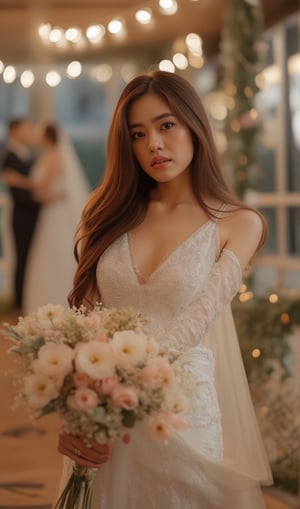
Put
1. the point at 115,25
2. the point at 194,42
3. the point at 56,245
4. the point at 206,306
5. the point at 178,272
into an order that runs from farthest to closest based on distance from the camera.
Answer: the point at 56,245
the point at 194,42
the point at 115,25
the point at 178,272
the point at 206,306

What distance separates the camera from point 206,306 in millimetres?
2117

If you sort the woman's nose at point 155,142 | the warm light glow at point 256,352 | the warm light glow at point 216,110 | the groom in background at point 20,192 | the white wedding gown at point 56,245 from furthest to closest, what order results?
the groom in background at point 20,192, the warm light glow at point 216,110, the white wedding gown at point 56,245, the warm light glow at point 256,352, the woman's nose at point 155,142

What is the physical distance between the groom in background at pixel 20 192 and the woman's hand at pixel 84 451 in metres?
6.93

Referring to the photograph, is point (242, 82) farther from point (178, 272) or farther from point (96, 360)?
point (96, 360)

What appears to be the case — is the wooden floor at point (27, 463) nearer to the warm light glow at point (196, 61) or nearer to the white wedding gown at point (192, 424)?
the white wedding gown at point (192, 424)

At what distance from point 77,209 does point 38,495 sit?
4.85m

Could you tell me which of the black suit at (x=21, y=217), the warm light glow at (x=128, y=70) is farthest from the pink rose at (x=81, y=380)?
the warm light glow at (x=128, y=70)

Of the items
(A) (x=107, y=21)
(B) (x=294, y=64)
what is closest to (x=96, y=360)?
(B) (x=294, y=64)

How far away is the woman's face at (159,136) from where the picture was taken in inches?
87.8

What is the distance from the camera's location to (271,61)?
739 centimetres

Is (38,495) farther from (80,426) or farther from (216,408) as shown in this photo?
(80,426)

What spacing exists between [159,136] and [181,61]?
719cm

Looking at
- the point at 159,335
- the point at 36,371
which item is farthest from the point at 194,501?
the point at 36,371

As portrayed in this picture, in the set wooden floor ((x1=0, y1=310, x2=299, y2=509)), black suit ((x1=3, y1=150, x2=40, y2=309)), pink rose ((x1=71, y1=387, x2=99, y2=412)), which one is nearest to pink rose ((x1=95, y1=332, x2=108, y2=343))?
pink rose ((x1=71, y1=387, x2=99, y2=412))
